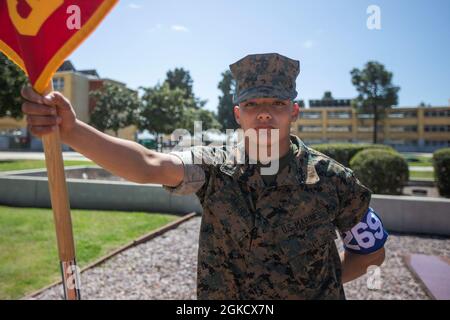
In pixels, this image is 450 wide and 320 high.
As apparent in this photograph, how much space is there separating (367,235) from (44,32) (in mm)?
1873

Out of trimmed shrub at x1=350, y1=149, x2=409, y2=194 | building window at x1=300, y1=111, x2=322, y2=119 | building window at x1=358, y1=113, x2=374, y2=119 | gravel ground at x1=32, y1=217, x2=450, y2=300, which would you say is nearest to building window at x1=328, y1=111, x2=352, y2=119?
building window at x1=300, y1=111, x2=322, y2=119

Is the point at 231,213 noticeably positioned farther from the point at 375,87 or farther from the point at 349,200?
the point at 375,87

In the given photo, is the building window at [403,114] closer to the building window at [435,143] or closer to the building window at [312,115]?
the building window at [435,143]

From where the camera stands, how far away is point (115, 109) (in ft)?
116

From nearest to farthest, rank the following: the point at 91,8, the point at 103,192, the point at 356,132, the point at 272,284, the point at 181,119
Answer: the point at 91,8
the point at 272,284
the point at 103,192
the point at 181,119
the point at 356,132

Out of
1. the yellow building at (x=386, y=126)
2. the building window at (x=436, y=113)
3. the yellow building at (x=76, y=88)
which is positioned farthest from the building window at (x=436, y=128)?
the yellow building at (x=76, y=88)

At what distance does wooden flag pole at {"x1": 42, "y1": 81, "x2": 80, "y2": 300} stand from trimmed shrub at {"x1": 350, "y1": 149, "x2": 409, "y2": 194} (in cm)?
869

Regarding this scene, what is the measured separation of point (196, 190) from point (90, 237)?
16.7 feet

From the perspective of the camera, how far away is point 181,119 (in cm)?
3506

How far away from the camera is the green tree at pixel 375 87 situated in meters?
46.8

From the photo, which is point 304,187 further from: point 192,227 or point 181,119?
point 181,119

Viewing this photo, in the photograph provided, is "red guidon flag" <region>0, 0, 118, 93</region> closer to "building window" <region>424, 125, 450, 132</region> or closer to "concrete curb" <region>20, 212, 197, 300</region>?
"concrete curb" <region>20, 212, 197, 300</region>

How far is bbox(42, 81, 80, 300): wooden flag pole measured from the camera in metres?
1.30
